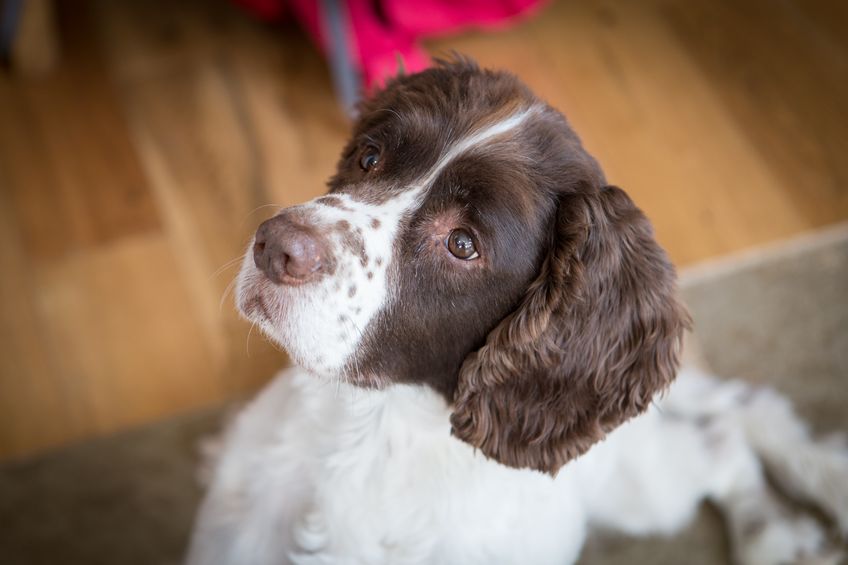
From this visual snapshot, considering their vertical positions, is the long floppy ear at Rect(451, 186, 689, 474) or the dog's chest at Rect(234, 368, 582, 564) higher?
the long floppy ear at Rect(451, 186, 689, 474)

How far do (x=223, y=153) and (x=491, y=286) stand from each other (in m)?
2.06

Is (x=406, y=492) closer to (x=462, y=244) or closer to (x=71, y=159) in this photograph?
(x=462, y=244)

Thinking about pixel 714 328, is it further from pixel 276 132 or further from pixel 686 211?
pixel 276 132

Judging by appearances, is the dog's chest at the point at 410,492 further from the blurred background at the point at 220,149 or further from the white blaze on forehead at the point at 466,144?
the blurred background at the point at 220,149

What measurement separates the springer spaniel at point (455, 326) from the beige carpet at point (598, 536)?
60 cm

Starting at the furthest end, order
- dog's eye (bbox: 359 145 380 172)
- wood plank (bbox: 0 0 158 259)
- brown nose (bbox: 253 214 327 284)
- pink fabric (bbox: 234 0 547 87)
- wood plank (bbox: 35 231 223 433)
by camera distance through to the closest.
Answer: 1. pink fabric (bbox: 234 0 547 87)
2. wood plank (bbox: 0 0 158 259)
3. wood plank (bbox: 35 231 223 433)
4. dog's eye (bbox: 359 145 380 172)
5. brown nose (bbox: 253 214 327 284)

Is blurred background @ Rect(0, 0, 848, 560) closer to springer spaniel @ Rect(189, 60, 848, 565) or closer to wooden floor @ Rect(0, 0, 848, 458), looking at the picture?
wooden floor @ Rect(0, 0, 848, 458)

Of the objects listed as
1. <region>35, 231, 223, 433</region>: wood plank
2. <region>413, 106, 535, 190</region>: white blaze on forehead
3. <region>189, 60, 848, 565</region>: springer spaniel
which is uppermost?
<region>413, 106, 535, 190</region>: white blaze on forehead

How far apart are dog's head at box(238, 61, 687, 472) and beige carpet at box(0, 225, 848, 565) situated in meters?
1.13

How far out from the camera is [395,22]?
3.42 metres

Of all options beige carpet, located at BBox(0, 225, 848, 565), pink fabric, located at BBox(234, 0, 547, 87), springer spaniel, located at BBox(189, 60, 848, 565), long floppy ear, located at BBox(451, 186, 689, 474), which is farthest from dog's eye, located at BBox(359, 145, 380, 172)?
pink fabric, located at BBox(234, 0, 547, 87)

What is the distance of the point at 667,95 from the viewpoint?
3664 mm

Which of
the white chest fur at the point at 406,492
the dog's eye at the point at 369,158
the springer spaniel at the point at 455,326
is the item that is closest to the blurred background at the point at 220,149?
the white chest fur at the point at 406,492

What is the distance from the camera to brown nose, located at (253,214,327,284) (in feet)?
5.18
